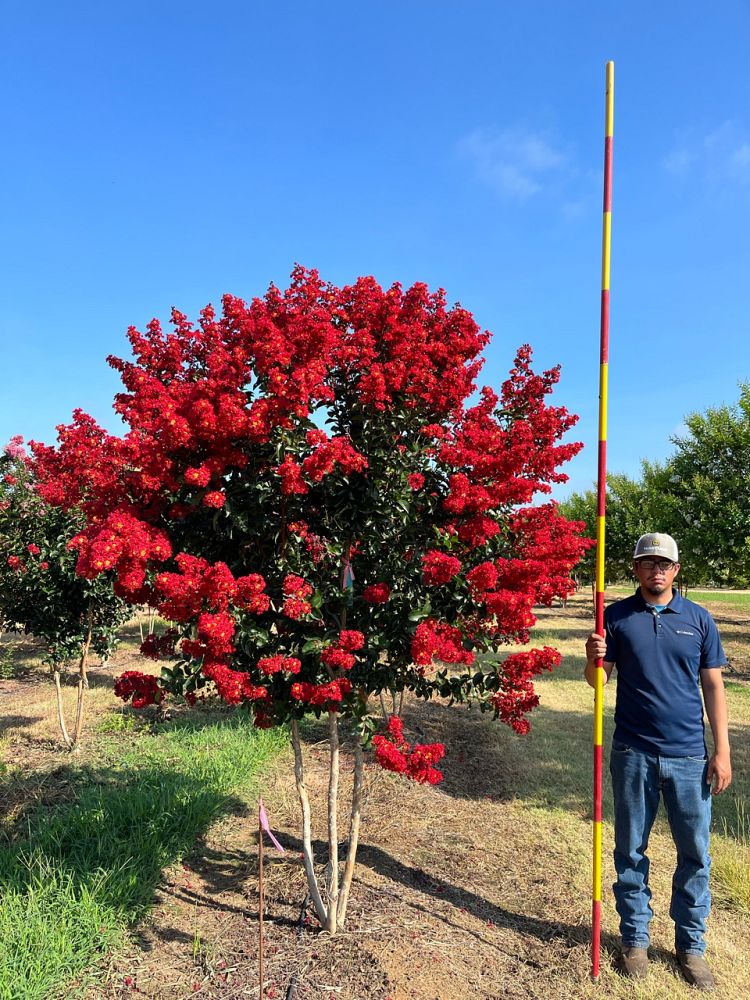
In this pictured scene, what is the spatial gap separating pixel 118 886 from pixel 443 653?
95.8 inches

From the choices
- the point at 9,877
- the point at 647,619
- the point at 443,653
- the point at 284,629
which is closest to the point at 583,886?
the point at 647,619

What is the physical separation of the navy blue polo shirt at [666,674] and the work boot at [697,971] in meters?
0.96

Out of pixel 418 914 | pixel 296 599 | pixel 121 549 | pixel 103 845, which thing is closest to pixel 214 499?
pixel 121 549

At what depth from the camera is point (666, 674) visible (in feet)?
10.1

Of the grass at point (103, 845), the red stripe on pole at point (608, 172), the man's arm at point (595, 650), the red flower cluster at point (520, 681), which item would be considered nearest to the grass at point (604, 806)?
the red flower cluster at point (520, 681)

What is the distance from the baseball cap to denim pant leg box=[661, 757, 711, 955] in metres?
0.99

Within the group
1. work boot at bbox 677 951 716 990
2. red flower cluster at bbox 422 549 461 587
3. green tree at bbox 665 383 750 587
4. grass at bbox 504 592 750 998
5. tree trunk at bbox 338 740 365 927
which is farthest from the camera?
green tree at bbox 665 383 750 587

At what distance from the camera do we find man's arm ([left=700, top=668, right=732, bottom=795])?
301 centimetres

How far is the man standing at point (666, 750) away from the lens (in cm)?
304

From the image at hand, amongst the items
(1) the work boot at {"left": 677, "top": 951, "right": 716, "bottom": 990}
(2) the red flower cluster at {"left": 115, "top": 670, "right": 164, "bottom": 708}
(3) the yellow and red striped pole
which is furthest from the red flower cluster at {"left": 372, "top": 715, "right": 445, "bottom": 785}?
(1) the work boot at {"left": 677, "top": 951, "right": 716, "bottom": 990}

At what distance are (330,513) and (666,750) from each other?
2012 millimetres

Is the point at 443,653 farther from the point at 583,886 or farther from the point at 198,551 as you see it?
the point at 583,886

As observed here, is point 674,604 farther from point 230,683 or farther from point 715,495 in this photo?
point 715,495

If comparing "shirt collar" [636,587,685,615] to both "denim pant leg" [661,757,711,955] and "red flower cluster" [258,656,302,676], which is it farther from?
"red flower cluster" [258,656,302,676]
